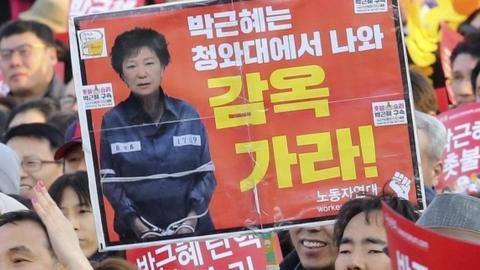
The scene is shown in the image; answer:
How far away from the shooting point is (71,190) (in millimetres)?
7566

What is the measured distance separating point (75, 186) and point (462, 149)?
2043mm

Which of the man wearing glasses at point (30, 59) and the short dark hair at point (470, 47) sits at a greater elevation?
the man wearing glasses at point (30, 59)

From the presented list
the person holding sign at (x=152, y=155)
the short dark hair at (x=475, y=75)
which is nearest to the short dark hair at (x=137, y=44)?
the person holding sign at (x=152, y=155)

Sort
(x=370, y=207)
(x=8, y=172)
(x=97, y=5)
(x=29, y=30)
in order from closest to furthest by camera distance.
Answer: (x=370, y=207) → (x=8, y=172) → (x=29, y=30) → (x=97, y=5)

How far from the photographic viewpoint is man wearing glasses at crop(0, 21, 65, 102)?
11.8m

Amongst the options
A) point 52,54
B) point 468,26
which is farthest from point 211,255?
point 52,54

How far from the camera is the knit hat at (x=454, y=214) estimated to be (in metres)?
4.94

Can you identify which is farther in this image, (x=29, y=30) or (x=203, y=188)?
(x=29, y=30)

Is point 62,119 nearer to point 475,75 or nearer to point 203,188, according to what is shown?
point 475,75

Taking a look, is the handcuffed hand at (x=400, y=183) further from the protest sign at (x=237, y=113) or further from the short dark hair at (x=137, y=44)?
the short dark hair at (x=137, y=44)

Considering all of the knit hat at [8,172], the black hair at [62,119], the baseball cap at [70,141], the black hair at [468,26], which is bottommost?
the knit hat at [8,172]

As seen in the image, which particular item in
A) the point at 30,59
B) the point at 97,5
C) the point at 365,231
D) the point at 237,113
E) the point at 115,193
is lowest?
the point at 365,231

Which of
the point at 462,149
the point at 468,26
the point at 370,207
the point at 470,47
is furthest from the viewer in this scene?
the point at 468,26

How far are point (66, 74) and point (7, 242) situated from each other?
20.4 ft
